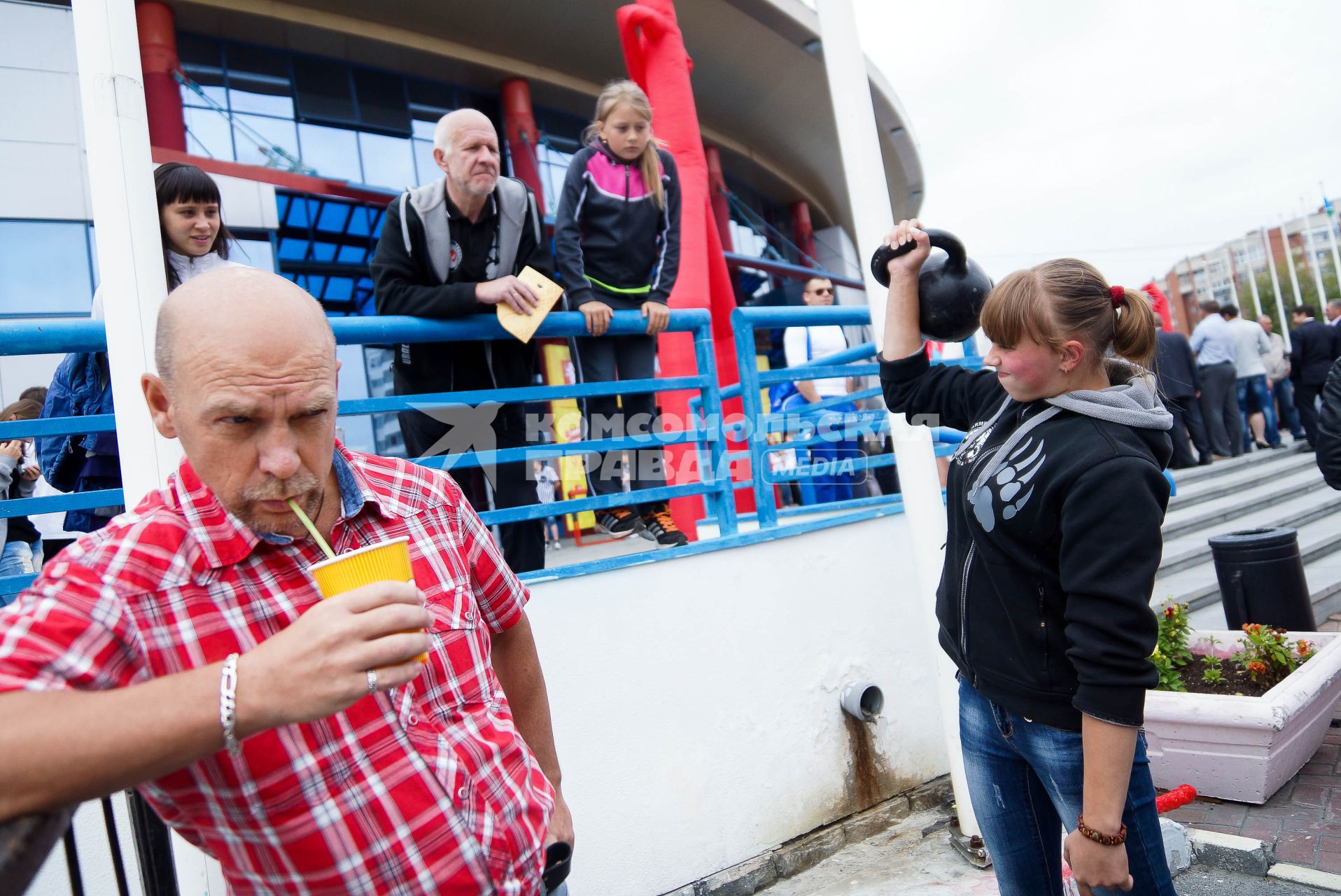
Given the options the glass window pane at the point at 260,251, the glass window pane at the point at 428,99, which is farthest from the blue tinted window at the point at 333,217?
the glass window pane at the point at 428,99

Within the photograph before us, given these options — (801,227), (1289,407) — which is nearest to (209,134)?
(801,227)

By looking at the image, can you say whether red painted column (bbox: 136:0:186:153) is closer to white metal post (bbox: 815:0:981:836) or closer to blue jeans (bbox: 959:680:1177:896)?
white metal post (bbox: 815:0:981:836)

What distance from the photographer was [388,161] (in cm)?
1209

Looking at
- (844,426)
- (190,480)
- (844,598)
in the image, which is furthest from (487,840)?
(844,426)

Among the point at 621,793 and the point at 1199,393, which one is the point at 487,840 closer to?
the point at 621,793

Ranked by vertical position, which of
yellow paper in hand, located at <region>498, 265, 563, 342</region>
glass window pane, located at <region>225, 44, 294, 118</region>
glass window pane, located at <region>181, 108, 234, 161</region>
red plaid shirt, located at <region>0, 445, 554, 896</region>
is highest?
glass window pane, located at <region>225, 44, 294, 118</region>

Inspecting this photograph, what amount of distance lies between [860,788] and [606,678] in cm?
139

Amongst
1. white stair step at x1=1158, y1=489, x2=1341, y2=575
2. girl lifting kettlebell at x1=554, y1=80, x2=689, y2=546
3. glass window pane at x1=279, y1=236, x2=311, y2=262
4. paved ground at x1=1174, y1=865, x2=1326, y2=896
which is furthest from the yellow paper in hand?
glass window pane at x1=279, y1=236, x2=311, y2=262

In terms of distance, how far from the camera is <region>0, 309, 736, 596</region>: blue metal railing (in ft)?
7.86

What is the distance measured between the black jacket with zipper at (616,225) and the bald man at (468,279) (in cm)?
39

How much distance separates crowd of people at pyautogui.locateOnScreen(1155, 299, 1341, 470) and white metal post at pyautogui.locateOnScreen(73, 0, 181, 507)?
1017 centimetres

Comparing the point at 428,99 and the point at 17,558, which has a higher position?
the point at 428,99

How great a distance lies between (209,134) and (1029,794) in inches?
453

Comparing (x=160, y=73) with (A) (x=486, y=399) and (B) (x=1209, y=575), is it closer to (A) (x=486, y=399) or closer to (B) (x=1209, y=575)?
(A) (x=486, y=399)
